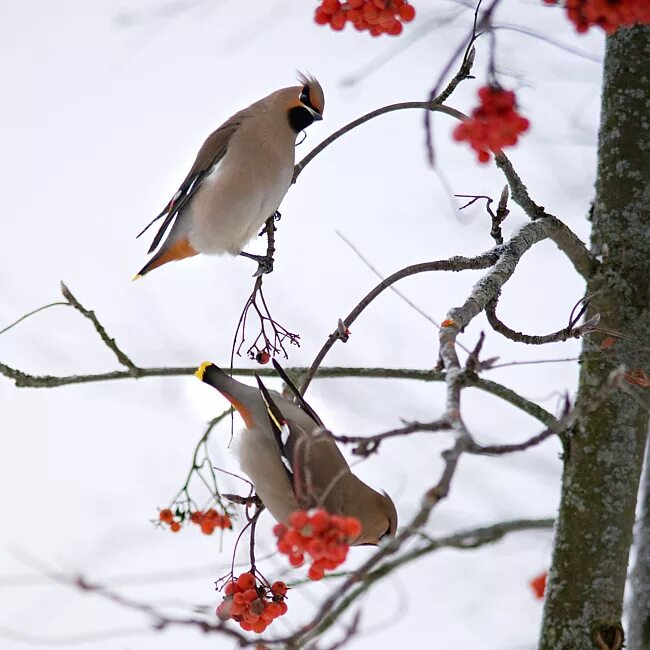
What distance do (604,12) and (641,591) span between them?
151cm

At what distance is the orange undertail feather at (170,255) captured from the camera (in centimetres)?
314

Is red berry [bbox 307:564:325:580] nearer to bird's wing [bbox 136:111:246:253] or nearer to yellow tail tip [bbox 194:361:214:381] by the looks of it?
yellow tail tip [bbox 194:361:214:381]

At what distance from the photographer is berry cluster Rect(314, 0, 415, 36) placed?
1873 mm

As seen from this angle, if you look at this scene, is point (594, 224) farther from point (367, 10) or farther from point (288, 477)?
point (288, 477)

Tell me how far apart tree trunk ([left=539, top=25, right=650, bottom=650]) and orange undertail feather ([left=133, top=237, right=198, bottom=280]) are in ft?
4.60

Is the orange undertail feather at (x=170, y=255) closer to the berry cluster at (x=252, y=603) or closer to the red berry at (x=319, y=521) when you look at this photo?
the berry cluster at (x=252, y=603)

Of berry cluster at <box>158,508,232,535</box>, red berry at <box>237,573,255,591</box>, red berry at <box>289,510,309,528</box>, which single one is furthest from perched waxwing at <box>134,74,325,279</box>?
red berry at <box>289,510,309,528</box>

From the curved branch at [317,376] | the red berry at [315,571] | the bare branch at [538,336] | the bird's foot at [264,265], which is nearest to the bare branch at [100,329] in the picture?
the curved branch at [317,376]

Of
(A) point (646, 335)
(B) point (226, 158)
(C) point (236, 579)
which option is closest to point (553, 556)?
(A) point (646, 335)

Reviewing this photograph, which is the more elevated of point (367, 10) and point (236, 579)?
point (367, 10)

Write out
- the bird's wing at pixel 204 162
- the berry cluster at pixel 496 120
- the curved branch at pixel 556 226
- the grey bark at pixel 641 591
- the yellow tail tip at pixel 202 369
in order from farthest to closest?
the bird's wing at pixel 204 162 → the yellow tail tip at pixel 202 369 → the grey bark at pixel 641 591 → the curved branch at pixel 556 226 → the berry cluster at pixel 496 120

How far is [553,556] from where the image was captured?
217cm

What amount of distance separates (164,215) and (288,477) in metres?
1.31

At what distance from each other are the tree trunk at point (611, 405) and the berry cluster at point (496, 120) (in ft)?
1.81
